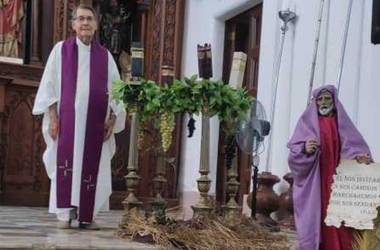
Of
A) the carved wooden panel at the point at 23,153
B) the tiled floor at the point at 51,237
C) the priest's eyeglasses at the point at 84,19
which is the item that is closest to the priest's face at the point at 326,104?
the tiled floor at the point at 51,237

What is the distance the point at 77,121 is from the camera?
195 inches

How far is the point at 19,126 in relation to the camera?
Result: 7973 millimetres

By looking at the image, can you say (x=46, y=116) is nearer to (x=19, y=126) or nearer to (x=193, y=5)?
(x=19, y=126)

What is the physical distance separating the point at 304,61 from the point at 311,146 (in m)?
2.18

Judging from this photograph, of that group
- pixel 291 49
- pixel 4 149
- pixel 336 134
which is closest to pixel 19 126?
pixel 4 149

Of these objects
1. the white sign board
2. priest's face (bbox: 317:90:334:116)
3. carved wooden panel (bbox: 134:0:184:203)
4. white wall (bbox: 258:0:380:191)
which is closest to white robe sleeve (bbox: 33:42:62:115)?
priest's face (bbox: 317:90:334:116)

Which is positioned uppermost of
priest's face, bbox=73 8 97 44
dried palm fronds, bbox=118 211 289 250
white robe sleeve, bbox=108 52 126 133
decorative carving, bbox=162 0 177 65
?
decorative carving, bbox=162 0 177 65

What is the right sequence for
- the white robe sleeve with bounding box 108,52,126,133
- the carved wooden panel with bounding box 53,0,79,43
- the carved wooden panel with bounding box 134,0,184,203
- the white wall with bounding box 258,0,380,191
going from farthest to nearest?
the carved wooden panel with bounding box 134,0,184,203 → the carved wooden panel with bounding box 53,0,79,43 → the white wall with bounding box 258,0,380,191 → the white robe sleeve with bounding box 108,52,126,133

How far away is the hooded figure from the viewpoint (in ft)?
14.3

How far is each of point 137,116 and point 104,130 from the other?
50 centimetres

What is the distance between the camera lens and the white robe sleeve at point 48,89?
4.89 m

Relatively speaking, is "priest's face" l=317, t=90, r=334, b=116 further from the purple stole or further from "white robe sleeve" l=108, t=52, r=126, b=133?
the purple stole

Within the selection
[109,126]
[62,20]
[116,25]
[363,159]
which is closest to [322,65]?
[109,126]

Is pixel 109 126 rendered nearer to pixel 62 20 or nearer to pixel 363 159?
pixel 363 159
